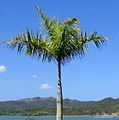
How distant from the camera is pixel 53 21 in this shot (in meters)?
14.1

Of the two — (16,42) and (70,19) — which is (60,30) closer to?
(70,19)

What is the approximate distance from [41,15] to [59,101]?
2.83 metres

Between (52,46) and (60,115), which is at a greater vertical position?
(52,46)

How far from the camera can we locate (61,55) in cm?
1402

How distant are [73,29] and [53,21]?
0.68m

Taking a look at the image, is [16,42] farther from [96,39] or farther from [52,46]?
[96,39]

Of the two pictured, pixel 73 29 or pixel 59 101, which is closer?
pixel 59 101

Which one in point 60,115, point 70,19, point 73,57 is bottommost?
point 60,115

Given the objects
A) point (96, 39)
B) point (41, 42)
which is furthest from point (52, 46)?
point (96, 39)

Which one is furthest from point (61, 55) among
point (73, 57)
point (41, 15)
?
point (41, 15)

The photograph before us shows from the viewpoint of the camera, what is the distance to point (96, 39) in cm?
1398

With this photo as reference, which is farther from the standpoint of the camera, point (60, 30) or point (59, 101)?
point (60, 30)

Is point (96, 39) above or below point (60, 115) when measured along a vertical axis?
above

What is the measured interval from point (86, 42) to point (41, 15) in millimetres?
1600
